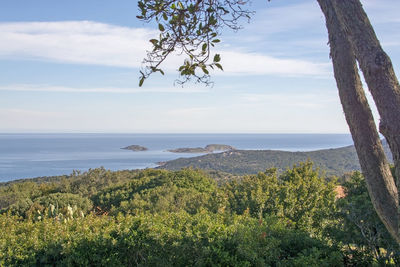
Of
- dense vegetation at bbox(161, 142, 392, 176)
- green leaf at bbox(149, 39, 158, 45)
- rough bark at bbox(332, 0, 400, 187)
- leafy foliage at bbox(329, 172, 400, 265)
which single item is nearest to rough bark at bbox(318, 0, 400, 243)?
rough bark at bbox(332, 0, 400, 187)

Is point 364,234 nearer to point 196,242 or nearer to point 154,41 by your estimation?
point 196,242

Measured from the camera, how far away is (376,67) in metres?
2.12

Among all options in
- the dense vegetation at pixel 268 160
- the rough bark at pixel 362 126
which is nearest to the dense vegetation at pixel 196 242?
the rough bark at pixel 362 126

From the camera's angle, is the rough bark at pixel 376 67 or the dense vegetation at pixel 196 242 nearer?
the rough bark at pixel 376 67

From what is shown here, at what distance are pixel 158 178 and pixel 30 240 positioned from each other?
717 inches

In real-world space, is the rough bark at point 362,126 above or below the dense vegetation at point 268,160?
above

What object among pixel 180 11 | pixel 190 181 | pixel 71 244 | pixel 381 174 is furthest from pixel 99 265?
pixel 190 181

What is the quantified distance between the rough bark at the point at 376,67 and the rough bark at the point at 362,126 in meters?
0.14

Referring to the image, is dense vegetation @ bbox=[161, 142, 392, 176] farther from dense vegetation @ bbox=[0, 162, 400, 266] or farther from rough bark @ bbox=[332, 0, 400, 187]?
rough bark @ bbox=[332, 0, 400, 187]

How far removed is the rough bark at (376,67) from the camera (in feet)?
6.72

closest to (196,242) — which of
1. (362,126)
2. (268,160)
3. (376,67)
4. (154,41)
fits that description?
(154,41)

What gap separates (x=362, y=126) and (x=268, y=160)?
59765 millimetres

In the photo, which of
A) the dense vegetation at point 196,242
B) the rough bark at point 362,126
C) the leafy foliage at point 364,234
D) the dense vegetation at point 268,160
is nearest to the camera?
the rough bark at point 362,126

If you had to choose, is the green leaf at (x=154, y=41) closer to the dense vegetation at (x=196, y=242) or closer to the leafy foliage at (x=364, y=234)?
the dense vegetation at (x=196, y=242)
